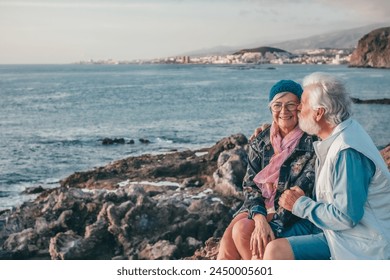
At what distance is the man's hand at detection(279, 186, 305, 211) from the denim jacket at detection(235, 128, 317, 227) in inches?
2.0

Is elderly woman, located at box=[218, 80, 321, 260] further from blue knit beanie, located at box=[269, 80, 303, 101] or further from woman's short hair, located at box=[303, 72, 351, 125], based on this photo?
woman's short hair, located at box=[303, 72, 351, 125]

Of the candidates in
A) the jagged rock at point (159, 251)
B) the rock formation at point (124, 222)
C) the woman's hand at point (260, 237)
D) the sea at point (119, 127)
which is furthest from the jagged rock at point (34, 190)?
the woman's hand at point (260, 237)

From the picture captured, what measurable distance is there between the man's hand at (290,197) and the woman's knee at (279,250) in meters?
0.11

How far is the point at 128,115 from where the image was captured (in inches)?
475

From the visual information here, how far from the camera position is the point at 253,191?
188cm

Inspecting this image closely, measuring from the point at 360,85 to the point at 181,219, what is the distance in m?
9.24

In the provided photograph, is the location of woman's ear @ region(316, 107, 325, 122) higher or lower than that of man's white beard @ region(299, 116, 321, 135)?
higher

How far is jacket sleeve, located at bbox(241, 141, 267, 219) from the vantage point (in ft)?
6.07

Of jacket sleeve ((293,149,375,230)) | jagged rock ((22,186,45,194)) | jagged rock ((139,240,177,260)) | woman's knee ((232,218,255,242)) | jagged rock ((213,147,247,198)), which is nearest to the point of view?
jacket sleeve ((293,149,375,230))

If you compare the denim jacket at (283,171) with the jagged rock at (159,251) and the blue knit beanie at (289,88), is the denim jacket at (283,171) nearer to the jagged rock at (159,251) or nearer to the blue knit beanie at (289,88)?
the blue knit beanie at (289,88)

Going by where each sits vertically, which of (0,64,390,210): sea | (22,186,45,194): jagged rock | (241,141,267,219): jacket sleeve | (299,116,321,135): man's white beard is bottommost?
(22,186,45,194): jagged rock

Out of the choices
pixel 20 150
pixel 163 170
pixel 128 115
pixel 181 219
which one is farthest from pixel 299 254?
pixel 128 115

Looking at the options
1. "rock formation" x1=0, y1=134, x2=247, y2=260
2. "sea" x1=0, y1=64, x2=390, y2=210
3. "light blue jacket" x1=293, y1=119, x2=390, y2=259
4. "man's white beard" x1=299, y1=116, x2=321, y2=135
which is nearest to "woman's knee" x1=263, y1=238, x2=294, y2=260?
"light blue jacket" x1=293, y1=119, x2=390, y2=259
